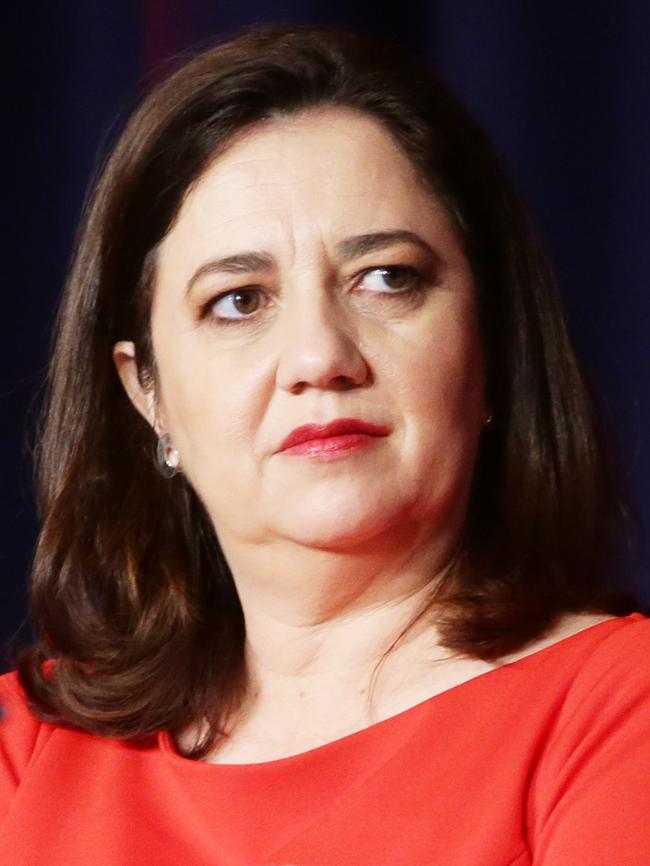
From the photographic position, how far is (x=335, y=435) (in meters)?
1.59

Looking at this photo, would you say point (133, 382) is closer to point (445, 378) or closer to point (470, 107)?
point (445, 378)

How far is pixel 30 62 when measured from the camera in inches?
95.3

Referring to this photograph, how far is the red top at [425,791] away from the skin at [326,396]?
70 millimetres

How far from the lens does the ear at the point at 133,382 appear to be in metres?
1.89

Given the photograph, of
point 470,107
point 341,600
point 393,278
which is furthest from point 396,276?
point 470,107

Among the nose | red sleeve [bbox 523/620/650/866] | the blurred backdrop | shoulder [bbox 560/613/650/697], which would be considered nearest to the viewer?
red sleeve [bbox 523/620/650/866]

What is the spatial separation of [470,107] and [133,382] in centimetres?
67

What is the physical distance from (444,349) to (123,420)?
1.58 feet

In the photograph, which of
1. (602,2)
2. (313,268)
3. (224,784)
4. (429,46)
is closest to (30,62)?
(429,46)

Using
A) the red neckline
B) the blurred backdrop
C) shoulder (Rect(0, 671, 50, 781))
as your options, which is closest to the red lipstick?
the red neckline

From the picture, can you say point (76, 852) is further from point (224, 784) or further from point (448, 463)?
point (448, 463)

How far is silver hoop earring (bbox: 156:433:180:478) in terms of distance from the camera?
73.4 inches

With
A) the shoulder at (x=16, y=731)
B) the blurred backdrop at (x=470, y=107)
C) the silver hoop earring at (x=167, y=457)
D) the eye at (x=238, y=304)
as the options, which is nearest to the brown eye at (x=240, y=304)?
the eye at (x=238, y=304)

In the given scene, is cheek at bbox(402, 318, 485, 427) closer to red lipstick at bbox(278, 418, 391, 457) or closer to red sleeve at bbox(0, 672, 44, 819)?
red lipstick at bbox(278, 418, 391, 457)
